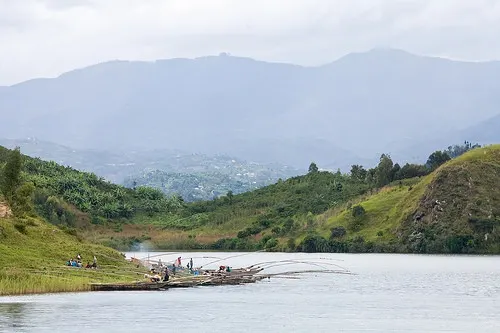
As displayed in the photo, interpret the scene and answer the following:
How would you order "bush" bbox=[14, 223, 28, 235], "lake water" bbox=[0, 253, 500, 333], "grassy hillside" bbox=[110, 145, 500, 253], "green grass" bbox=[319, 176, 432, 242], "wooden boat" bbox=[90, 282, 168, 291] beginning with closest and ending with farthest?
"lake water" bbox=[0, 253, 500, 333] < "wooden boat" bbox=[90, 282, 168, 291] < "bush" bbox=[14, 223, 28, 235] < "grassy hillside" bbox=[110, 145, 500, 253] < "green grass" bbox=[319, 176, 432, 242]

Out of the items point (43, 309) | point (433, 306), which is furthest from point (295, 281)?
point (43, 309)

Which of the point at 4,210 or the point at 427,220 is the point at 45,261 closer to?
the point at 4,210

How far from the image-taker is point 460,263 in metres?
143

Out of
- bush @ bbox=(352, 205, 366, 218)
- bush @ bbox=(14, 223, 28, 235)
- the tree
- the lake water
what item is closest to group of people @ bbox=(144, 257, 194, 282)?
the lake water

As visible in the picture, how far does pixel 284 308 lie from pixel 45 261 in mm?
24193

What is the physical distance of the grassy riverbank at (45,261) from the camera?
84375 mm

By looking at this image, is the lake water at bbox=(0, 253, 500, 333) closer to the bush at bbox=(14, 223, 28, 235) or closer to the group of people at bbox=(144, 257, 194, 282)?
the group of people at bbox=(144, 257, 194, 282)

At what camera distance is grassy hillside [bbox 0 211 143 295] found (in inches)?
3322

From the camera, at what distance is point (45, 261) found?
9288 cm

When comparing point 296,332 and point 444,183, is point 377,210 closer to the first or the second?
point 444,183

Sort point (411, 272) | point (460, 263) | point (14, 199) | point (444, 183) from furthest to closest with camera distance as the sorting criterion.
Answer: point (444, 183), point (460, 263), point (411, 272), point (14, 199)

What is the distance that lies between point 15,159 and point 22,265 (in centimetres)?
2647

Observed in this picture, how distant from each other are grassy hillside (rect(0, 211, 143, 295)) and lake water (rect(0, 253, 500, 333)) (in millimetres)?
1303

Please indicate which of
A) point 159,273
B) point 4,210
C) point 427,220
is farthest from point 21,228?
point 427,220
